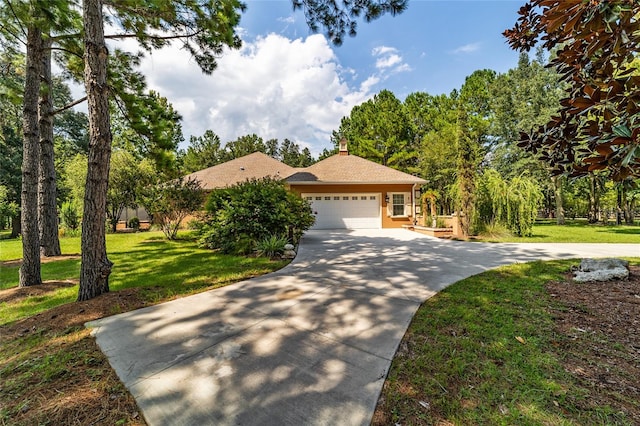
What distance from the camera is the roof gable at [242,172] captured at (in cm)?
1692

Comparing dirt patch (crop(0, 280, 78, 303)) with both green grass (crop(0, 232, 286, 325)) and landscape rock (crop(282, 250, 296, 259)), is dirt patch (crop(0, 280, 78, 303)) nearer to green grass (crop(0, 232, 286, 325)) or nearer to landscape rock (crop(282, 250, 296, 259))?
green grass (crop(0, 232, 286, 325))

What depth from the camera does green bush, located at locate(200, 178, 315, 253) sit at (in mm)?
7781

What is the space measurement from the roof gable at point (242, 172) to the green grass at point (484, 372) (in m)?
14.4

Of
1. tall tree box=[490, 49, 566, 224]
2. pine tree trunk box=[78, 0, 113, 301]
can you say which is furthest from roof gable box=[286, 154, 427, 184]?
tall tree box=[490, 49, 566, 224]

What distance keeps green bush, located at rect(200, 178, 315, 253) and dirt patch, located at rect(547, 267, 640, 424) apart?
6392mm

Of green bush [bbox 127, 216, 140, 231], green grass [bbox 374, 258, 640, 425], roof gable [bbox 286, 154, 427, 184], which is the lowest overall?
green grass [bbox 374, 258, 640, 425]

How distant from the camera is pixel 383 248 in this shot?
27.2 feet

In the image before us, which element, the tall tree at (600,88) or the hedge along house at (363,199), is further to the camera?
the hedge along house at (363,199)

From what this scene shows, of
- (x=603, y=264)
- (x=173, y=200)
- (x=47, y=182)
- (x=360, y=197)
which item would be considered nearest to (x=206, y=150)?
(x=360, y=197)

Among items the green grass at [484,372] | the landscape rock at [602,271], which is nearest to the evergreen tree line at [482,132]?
the landscape rock at [602,271]

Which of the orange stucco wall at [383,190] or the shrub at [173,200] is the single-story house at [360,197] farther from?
the shrub at [173,200]

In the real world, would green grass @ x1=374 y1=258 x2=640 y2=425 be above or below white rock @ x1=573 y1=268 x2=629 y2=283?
below

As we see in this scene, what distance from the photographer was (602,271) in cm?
454

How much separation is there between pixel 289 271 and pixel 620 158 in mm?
4974
